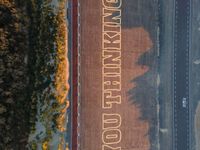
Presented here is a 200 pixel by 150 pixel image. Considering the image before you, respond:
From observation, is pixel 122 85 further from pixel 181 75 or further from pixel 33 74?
pixel 33 74

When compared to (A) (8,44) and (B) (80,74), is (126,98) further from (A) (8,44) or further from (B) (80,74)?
(A) (8,44)

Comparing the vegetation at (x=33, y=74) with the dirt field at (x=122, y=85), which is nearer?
the vegetation at (x=33, y=74)

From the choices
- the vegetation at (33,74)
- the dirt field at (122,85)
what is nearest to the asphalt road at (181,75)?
the dirt field at (122,85)

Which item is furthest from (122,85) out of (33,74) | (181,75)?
(33,74)

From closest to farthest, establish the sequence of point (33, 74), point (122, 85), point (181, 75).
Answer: point (33, 74) → point (122, 85) → point (181, 75)

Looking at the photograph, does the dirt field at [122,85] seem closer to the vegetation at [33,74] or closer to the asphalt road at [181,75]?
the vegetation at [33,74]

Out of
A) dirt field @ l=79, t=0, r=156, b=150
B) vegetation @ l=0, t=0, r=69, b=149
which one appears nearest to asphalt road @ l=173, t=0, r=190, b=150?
dirt field @ l=79, t=0, r=156, b=150
